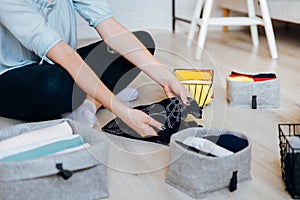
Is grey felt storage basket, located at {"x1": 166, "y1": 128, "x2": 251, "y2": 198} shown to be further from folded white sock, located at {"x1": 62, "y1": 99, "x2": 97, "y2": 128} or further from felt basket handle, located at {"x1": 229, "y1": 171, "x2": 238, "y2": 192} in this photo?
folded white sock, located at {"x1": 62, "y1": 99, "x2": 97, "y2": 128}

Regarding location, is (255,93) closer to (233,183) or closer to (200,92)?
(200,92)

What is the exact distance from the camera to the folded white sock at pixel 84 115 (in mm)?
1552

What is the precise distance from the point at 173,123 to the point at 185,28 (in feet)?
6.24

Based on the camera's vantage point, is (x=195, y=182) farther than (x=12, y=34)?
No

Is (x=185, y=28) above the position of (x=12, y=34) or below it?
below

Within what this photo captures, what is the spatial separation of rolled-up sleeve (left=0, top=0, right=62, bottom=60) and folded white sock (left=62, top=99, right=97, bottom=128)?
26cm

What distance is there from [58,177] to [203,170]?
1.09ft

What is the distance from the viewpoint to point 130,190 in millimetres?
1171

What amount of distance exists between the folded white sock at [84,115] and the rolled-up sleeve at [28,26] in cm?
26

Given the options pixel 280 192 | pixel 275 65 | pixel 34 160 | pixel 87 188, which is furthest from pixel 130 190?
pixel 275 65

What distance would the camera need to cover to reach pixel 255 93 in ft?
5.53

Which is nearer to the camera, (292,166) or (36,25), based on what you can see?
(292,166)

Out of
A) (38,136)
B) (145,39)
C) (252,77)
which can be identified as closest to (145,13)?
(145,39)

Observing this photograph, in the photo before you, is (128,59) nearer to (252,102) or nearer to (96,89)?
(96,89)
